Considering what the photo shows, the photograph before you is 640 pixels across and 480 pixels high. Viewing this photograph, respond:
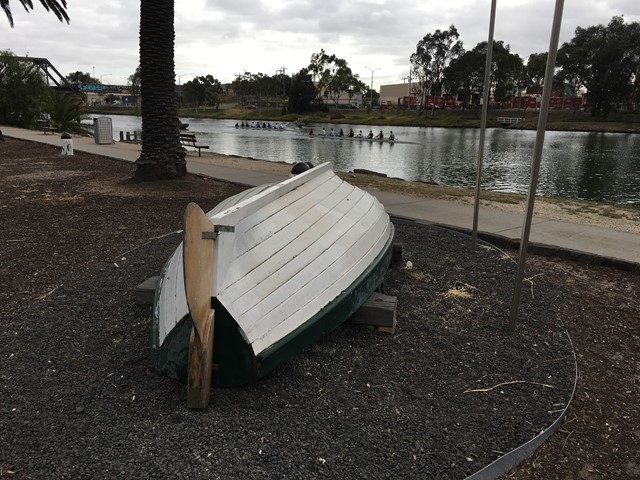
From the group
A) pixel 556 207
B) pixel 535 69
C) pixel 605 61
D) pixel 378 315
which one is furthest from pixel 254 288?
pixel 535 69

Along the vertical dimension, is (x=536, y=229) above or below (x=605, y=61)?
below

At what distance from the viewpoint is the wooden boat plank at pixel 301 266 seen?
2.88 m

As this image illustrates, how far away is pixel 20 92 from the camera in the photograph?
3509 centimetres

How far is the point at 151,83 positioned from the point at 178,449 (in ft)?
28.5

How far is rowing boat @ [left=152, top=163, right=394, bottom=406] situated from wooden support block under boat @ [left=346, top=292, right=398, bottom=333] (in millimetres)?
99

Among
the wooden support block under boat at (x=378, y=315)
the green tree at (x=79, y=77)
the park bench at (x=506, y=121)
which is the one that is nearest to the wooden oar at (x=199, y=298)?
the wooden support block under boat at (x=378, y=315)

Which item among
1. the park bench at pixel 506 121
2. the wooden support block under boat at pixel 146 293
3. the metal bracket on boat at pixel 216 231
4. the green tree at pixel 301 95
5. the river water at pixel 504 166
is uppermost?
the green tree at pixel 301 95

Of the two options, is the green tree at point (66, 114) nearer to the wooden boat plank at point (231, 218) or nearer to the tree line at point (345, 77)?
the tree line at point (345, 77)

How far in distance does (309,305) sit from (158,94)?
8055 millimetres

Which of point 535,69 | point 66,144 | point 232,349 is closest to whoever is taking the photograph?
point 232,349

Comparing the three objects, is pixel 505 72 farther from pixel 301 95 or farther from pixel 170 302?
pixel 170 302

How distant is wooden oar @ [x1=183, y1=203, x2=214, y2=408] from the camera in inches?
104

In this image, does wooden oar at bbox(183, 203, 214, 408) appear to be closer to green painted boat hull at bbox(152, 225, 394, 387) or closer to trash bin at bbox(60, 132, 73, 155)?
green painted boat hull at bbox(152, 225, 394, 387)

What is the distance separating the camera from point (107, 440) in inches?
103
